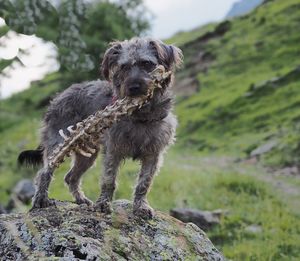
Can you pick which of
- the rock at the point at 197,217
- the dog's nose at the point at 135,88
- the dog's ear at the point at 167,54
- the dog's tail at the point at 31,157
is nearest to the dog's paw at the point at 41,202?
the dog's nose at the point at 135,88

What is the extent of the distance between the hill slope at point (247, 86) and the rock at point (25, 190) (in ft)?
26.7

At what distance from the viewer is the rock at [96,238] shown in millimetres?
4934

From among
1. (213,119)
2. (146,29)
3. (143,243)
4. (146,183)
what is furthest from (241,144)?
(146,29)

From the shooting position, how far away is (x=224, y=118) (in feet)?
106

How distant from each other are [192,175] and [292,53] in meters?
23.0

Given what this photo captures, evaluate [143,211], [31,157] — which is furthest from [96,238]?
[31,157]

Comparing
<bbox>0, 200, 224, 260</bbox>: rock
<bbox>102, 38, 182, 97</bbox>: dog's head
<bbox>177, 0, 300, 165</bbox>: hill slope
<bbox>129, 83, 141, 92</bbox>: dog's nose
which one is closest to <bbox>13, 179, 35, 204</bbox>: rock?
<bbox>177, 0, 300, 165</bbox>: hill slope

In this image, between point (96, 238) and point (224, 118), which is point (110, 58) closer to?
point (96, 238)

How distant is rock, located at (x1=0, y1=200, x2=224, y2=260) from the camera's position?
194 inches

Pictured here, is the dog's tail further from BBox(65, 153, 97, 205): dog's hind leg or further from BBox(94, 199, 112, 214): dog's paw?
BBox(94, 199, 112, 214): dog's paw

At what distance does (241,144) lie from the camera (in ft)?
87.2

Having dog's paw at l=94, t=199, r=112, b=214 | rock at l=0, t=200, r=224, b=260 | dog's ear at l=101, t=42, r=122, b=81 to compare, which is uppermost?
dog's ear at l=101, t=42, r=122, b=81

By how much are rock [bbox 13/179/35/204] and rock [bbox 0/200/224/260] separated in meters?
14.7

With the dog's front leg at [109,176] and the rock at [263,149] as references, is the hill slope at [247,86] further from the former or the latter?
the dog's front leg at [109,176]
